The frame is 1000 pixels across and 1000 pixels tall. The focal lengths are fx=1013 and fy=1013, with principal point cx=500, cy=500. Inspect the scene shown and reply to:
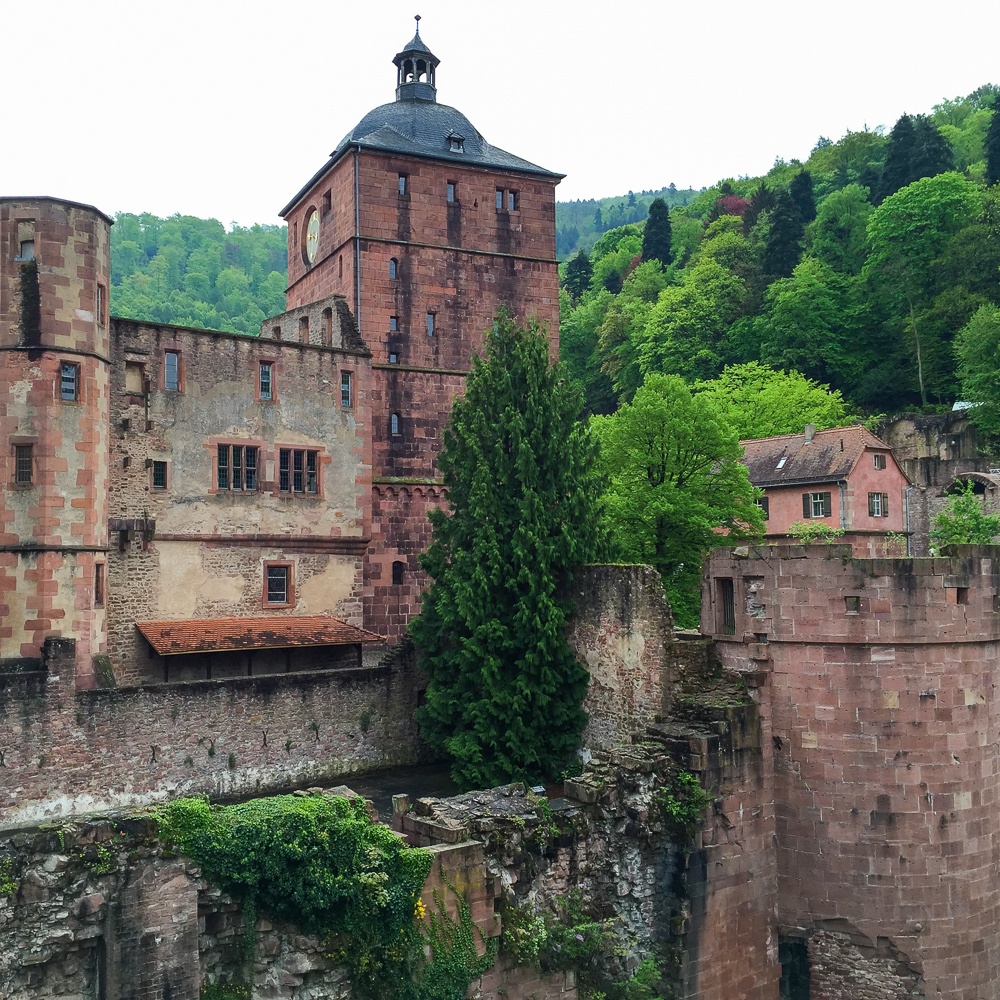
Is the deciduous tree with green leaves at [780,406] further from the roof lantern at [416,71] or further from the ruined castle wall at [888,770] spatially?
the ruined castle wall at [888,770]

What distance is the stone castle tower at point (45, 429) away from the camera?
23.0m

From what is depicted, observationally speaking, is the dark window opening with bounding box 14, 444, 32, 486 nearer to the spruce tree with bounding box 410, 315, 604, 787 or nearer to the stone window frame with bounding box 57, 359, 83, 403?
the stone window frame with bounding box 57, 359, 83, 403

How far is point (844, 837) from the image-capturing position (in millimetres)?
17234

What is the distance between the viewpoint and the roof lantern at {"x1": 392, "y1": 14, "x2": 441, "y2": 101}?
36.5 meters

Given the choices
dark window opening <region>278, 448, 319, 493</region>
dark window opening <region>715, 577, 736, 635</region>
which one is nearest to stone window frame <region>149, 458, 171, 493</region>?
dark window opening <region>278, 448, 319, 493</region>

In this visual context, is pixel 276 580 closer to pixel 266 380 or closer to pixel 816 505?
pixel 266 380

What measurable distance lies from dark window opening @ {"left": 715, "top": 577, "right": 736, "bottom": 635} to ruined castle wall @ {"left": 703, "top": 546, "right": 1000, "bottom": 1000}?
4.05 feet

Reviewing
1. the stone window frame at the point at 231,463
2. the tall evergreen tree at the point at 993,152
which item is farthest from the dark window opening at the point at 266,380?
the tall evergreen tree at the point at 993,152

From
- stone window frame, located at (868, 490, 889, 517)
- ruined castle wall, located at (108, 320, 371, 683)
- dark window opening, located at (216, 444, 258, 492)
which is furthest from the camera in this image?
stone window frame, located at (868, 490, 889, 517)

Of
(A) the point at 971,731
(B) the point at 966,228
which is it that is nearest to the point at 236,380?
(A) the point at 971,731

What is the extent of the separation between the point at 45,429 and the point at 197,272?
87.9 metres

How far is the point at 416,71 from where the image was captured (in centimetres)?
3691

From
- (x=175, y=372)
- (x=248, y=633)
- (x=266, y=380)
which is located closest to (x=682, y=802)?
(x=248, y=633)

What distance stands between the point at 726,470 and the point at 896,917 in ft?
49.6
